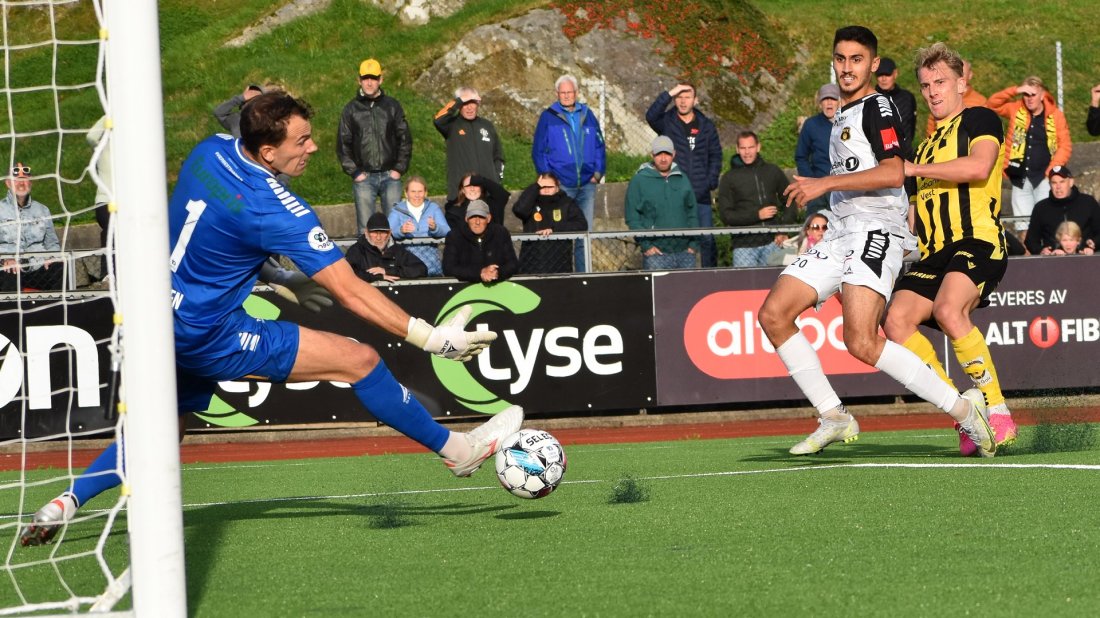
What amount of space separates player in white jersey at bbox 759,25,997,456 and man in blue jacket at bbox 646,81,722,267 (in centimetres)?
768

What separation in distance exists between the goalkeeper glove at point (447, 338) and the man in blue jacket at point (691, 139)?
34.4 feet

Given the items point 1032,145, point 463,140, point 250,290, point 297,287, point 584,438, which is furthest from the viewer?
point 1032,145

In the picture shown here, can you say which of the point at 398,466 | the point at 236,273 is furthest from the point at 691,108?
the point at 236,273

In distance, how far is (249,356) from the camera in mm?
6172

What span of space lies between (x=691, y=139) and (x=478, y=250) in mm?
3408

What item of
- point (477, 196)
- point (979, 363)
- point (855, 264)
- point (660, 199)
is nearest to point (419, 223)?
point (477, 196)

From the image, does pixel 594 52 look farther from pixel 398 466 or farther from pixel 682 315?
pixel 398 466

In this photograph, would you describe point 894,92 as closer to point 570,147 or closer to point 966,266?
point 570,147

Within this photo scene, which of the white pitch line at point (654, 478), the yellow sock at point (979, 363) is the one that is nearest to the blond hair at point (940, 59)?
the yellow sock at point (979, 363)

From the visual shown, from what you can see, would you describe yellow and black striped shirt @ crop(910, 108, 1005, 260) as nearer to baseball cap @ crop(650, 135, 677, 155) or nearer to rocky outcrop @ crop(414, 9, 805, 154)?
baseball cap @ crop(650, 135, 677, 155)

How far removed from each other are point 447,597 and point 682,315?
1026 centimetres

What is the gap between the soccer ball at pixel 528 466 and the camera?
6.22 metres

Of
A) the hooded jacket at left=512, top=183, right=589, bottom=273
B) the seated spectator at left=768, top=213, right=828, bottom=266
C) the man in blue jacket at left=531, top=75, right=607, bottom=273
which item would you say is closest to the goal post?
the seated spectator at left=768, top=213, right=828, bottom=266

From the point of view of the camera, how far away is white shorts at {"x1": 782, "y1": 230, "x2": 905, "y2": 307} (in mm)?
8070
